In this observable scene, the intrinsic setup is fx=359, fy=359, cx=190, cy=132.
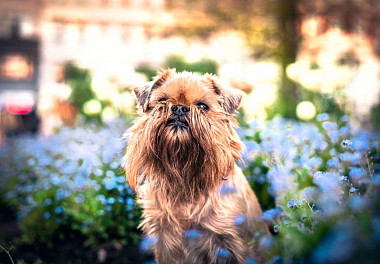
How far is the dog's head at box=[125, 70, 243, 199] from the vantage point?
2.35 metres

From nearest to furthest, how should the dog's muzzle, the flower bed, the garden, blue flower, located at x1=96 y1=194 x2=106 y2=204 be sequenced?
the garden < the flower bed < the dog's muzzle < blue flower, located at x1=96 y1=194 x2=106 y2=204

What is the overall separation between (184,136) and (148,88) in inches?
19.6

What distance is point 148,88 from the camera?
8.49 ft

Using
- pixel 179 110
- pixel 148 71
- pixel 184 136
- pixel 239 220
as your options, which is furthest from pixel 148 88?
pixel 148 71

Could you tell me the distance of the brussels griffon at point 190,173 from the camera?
236 centimetres

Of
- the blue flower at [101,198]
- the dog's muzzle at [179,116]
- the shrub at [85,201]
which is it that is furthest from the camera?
the shrub at [85,201]

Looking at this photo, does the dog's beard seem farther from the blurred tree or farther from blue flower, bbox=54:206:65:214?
the blurred tree

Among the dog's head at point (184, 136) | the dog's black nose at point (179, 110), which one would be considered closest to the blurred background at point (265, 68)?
the dog's head at point (184, 136)

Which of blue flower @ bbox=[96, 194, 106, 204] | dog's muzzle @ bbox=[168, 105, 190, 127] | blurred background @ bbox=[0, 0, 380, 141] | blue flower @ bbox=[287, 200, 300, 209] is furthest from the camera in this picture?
blurred background @ bbox=[0, 0, 380, 141]

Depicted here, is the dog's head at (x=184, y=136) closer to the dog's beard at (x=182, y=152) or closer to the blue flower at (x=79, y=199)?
the dog's beard at (x=182, y=152)

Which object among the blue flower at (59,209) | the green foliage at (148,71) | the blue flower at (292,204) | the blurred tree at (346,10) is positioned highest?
the blurred tree at (346,10)

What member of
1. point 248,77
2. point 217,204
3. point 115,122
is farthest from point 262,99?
point 217,204

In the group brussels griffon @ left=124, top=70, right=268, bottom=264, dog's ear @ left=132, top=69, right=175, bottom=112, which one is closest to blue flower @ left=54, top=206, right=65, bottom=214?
brussels griffon @ left=124, top=70, right=268, bottom=264

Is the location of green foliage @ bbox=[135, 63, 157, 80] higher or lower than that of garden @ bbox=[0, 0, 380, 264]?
higher
